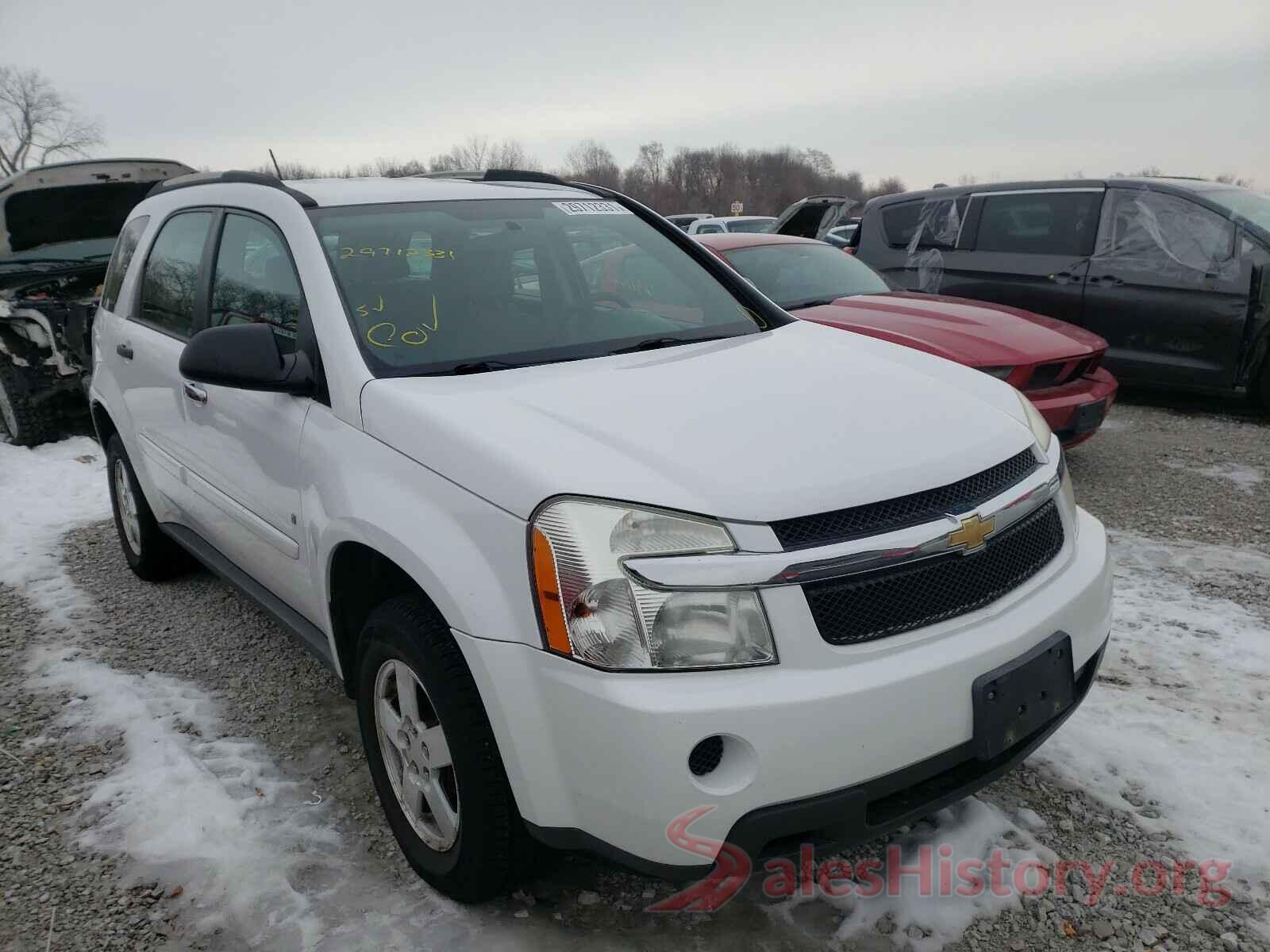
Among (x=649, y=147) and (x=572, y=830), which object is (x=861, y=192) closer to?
(x=649, y=147)

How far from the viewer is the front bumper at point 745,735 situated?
1.71 metres

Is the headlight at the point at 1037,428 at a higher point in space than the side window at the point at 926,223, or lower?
lower

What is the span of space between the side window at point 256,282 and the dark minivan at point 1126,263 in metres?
6.41

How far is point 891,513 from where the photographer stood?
1.90 metres

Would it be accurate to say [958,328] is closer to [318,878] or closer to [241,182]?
[241,182]

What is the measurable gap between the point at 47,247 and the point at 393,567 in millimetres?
6312

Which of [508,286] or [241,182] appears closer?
[508,286]

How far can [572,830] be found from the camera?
6.06ft

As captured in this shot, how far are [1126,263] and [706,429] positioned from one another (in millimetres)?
6476

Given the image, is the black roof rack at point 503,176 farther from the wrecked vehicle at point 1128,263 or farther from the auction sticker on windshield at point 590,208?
the wrecked vehicle at point 1128,263

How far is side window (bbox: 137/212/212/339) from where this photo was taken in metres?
3.38

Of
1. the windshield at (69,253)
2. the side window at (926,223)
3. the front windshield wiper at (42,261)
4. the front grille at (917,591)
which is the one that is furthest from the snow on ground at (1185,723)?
the front windshield wiper at (42,261)

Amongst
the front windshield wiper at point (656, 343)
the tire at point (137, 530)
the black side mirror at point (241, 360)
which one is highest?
the black side mirror at point (241, 360)

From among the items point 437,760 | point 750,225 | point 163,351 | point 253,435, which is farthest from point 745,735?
point 750,225
